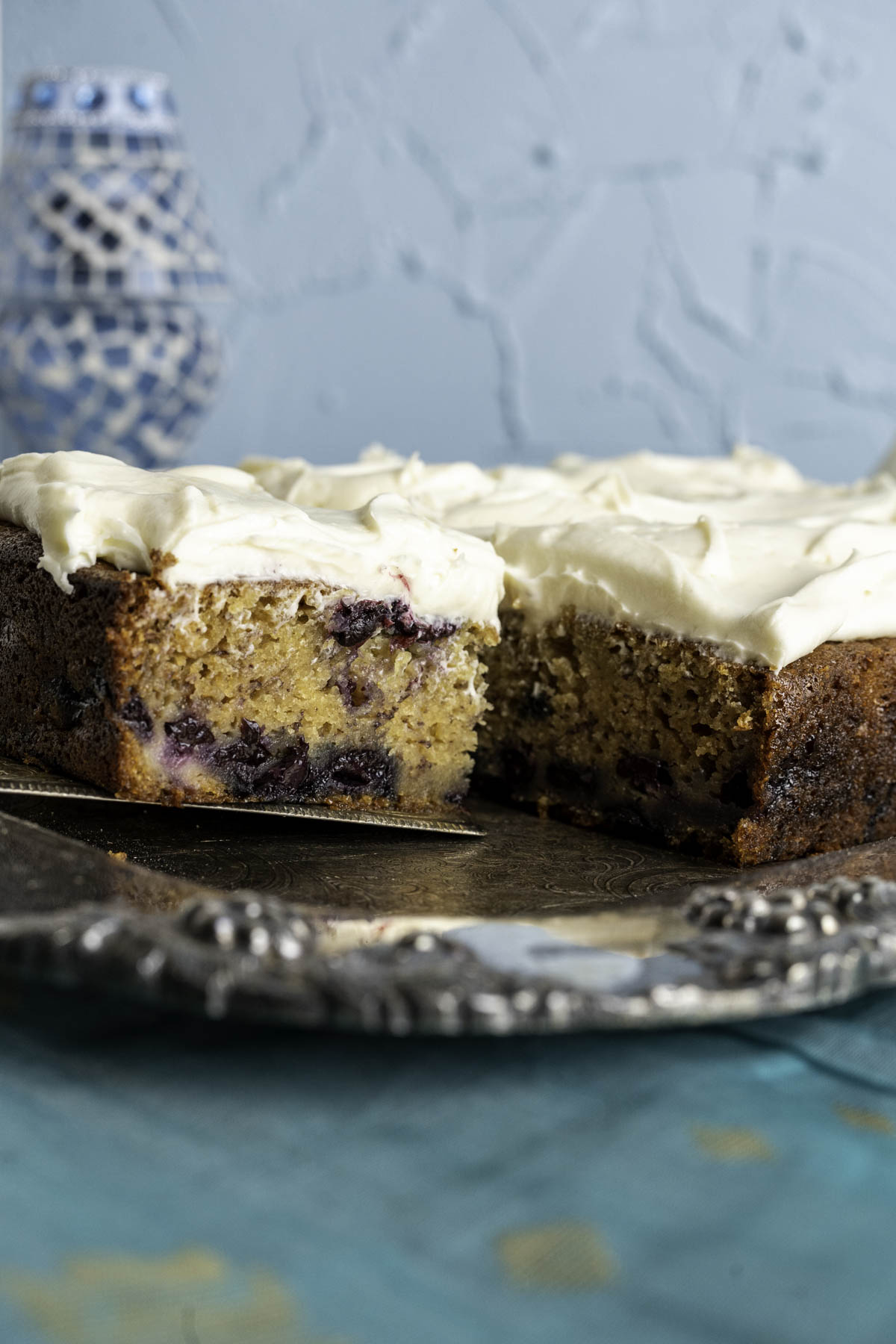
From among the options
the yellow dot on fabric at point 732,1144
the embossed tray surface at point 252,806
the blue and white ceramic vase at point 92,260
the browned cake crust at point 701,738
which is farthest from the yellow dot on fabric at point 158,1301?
the blue and white ceramic vase at point 92,260

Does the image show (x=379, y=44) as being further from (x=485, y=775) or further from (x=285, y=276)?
(x=485, y=775)

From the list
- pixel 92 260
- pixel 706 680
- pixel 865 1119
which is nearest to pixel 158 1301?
pixel 865 1119

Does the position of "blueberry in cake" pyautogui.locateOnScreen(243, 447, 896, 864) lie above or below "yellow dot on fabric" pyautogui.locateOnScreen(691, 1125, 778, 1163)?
above

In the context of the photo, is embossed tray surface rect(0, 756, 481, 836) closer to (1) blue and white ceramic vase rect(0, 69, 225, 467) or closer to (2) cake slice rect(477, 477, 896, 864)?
(2) cake slice rect(477, 477, 896, 864)

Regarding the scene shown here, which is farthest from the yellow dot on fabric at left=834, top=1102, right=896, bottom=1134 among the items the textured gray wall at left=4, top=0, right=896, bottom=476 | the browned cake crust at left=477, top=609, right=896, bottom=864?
the textured gray wall at left=4, top=0, right=896, bottom=476

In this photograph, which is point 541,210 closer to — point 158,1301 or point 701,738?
point 701,738

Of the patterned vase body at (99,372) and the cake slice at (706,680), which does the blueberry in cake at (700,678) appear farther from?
the patterned vase body at (99,372)
